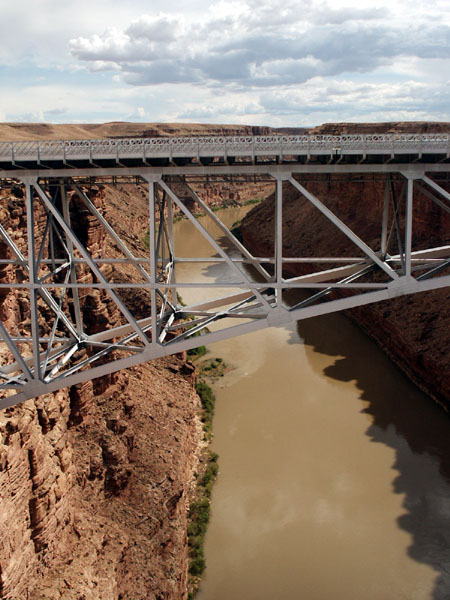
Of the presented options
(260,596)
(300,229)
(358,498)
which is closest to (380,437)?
(358,498)

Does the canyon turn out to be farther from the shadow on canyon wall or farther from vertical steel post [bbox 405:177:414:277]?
vertical steel post [bbox 405:177:414:277]

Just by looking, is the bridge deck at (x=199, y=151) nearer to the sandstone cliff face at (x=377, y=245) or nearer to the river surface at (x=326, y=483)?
the sandstone cliff face at (x=377, y=245)

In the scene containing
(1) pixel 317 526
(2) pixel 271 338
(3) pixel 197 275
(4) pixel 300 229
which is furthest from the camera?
(4) pixel 300 229

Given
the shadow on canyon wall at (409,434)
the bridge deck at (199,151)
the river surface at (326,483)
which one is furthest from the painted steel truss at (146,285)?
the shadow on canyon wall at (409,434)

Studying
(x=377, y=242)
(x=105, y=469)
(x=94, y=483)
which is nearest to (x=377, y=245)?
(x=377, y=242)

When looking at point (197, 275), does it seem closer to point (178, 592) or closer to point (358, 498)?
point (358, 498)

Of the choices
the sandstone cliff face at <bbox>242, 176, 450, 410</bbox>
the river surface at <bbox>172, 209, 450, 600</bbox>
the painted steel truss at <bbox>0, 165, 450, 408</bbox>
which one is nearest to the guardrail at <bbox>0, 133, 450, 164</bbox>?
the painted steel truss at <bbox>0, 165, 450, 408</bbox>
